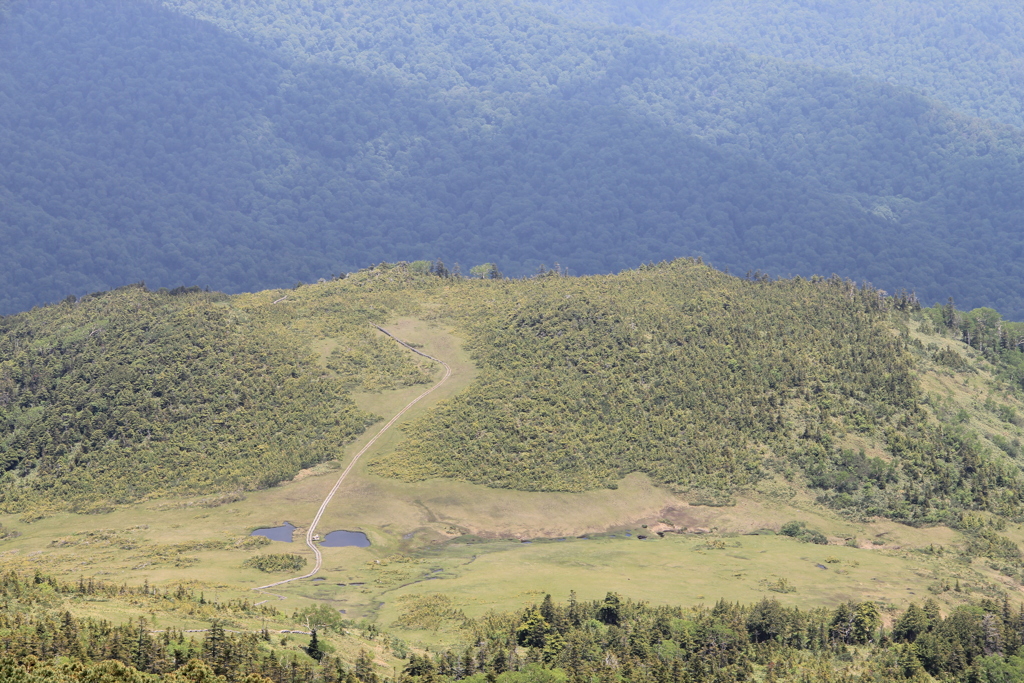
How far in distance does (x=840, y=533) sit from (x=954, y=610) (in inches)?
820

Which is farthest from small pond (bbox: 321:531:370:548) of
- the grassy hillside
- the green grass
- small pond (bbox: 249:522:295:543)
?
small pond (bbox: 249:522:295:543)

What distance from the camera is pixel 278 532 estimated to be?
353ft

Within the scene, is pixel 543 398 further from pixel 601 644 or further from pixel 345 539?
pixel 601 644

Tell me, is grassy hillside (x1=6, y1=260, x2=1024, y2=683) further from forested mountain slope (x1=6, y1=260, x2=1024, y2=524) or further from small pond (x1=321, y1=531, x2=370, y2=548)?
small pond (x1=321, y1=531, x2=370, y2=548)

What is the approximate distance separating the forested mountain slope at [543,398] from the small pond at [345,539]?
12.9m

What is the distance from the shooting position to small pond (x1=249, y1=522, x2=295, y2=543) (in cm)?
10594

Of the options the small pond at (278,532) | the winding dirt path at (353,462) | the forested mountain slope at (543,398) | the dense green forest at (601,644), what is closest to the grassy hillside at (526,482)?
the dense green forest at (601,644)

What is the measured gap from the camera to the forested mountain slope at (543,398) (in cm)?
11881

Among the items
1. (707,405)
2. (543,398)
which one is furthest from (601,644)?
(543,398)

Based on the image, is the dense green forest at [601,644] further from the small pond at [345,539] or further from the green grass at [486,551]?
the small pond at [345,539]

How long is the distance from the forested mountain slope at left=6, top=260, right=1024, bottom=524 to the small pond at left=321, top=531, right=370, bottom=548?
12863mm

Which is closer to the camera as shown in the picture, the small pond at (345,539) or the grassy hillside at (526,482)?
the grassy hillside at (526,482)

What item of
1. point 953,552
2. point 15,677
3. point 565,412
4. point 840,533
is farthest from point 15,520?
point 953,552

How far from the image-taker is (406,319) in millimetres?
158000
